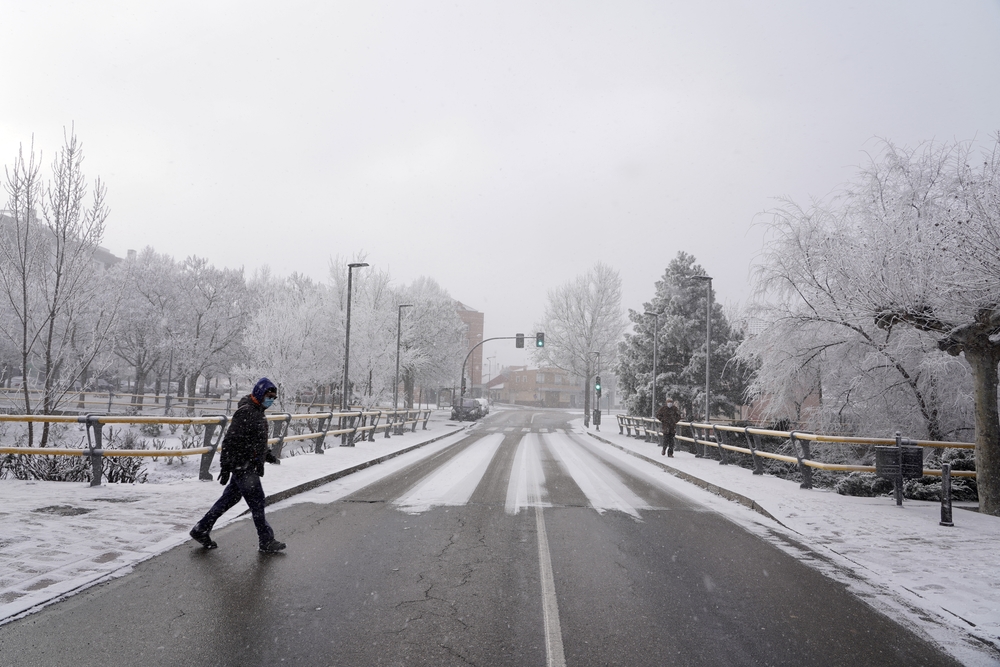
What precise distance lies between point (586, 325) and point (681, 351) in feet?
49.6

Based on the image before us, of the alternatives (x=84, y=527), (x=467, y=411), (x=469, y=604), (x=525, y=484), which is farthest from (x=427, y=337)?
(x=469, y=604)

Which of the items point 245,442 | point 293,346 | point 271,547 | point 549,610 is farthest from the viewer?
point 293,346

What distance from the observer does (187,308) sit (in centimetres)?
4338

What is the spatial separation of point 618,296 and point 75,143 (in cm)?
4011

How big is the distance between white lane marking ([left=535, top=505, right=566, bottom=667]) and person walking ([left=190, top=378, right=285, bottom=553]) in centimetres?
261

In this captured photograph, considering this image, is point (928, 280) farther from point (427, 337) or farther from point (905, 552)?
point (427, 337)

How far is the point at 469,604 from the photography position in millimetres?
4758

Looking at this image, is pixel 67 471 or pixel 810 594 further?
pixel 67 471

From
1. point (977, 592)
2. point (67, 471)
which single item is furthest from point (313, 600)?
point (67, 471)

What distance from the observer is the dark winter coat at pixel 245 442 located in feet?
20.4

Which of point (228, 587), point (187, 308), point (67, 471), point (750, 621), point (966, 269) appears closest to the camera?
point (750, 621)

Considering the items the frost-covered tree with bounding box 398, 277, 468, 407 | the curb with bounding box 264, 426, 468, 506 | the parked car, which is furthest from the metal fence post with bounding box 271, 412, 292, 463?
the parked car

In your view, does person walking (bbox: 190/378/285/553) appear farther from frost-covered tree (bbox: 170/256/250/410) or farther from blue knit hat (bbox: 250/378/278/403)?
frost-covered tree (bbox: 170/256/250/410)

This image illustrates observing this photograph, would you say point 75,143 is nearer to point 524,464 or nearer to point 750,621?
point 524,464
